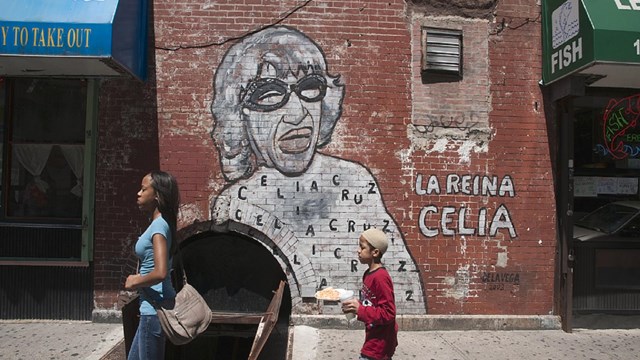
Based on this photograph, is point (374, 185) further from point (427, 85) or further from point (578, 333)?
point (578, 333)

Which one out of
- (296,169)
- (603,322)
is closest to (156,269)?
(296,169)

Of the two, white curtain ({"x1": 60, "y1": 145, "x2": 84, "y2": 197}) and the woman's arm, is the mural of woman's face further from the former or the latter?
the woman's arm

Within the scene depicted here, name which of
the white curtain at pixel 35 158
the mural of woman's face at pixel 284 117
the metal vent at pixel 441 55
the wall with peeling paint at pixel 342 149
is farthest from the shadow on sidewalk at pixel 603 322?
the white curtain at pixel 35 158

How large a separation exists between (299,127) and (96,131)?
2.44 metres

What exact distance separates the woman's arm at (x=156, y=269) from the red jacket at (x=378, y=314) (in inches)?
50.4

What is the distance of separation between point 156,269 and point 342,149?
3.37 m

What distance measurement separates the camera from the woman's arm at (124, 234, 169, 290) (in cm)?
324

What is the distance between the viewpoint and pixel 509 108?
20.9 feet

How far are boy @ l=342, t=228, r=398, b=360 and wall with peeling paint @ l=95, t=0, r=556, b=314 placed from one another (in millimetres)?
2703

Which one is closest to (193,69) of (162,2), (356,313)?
(162,2)

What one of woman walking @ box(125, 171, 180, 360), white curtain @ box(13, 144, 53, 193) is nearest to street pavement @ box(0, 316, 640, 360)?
white curtain @ box(13, 144, 53, 193)

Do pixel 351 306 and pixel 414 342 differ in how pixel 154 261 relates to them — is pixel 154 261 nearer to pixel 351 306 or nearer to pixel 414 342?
pixel 351 306

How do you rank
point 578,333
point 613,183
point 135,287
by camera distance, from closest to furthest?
point 135,287, point 578,333, point 613,183

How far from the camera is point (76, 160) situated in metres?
6.35
